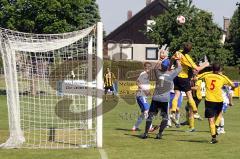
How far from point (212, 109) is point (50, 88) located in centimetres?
546

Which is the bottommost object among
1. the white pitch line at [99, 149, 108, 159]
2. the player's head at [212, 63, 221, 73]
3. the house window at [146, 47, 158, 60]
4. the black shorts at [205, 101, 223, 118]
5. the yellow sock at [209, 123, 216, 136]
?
→ the white pitch line at [99, 149, 108, 159]

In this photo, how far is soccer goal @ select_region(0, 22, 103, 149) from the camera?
1340 centimetres

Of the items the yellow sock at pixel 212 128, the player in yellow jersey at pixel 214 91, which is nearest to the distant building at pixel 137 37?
the player in yellow jersey at pixel 214 91

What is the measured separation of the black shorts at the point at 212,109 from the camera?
569 inches

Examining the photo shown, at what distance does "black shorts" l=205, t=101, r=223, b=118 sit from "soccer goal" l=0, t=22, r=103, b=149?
276 cm

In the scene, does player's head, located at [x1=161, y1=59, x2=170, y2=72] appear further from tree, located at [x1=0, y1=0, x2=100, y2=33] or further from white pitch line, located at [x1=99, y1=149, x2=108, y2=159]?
tree, located at [x1=0, y1=0, x2=100, y2=33]

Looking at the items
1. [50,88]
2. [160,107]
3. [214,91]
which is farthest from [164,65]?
[50,88]

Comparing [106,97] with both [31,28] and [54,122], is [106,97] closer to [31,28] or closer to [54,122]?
[31,28]

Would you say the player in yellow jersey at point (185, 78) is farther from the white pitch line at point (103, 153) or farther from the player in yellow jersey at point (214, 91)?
the white pitch line at point (103, 153)

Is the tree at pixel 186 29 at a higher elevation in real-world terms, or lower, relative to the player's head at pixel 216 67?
higher

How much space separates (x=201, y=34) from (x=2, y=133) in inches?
1234

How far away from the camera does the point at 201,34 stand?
45312mm

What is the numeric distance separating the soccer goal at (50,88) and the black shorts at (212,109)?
276cm

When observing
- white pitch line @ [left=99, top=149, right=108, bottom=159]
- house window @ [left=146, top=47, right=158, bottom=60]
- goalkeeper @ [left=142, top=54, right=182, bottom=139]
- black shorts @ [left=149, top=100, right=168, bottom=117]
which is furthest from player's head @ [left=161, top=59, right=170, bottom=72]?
house window @ [left=146, top=47, right=158, bottom=60]
